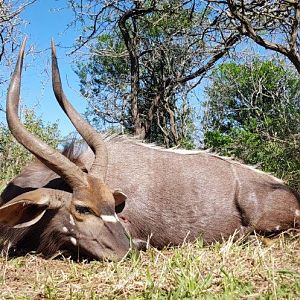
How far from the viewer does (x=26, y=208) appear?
3.01 meters

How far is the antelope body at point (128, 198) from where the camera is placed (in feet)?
9.81

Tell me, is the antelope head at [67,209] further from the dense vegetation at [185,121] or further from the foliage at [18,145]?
the foliage at [18,145]

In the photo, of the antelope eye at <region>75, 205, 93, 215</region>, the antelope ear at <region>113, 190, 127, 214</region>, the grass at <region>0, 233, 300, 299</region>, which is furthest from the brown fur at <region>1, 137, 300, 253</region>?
the grass at <region>0, 233, 300, 299</region>

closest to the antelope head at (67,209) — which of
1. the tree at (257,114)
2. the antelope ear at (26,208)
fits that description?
the antelope ear at (26,208)

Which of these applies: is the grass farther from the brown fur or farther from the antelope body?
the brown fur

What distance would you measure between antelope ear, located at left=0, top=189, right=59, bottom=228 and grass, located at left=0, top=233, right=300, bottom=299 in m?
0.33

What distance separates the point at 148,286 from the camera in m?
2.01

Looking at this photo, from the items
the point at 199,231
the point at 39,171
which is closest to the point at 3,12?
the point at 39,171

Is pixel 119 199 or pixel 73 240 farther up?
pixel 119 199

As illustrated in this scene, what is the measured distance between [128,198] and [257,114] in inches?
306

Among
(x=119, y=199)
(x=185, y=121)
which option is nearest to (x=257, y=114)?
(x=185, y=121)

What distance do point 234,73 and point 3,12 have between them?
7.73 metres

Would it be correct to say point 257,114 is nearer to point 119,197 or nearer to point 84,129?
point 84,129

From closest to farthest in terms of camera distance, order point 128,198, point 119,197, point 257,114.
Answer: point 119,197
point 128,198
point 257,114
